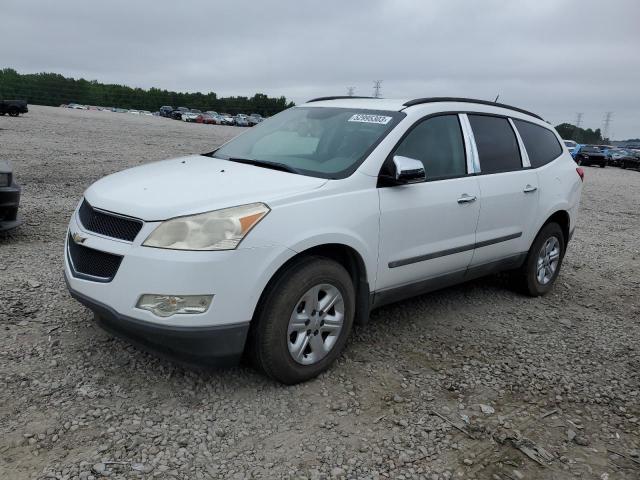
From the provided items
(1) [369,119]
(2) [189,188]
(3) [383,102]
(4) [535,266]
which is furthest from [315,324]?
(4) [535,266]

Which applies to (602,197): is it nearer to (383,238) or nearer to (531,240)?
(531,240)

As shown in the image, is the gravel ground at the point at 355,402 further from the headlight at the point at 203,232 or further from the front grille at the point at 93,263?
the headlight at the point at 203,232

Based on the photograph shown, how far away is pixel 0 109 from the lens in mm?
29609

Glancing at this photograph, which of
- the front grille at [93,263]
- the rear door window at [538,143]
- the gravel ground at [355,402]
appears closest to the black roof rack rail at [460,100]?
the rear door window at [538,143]

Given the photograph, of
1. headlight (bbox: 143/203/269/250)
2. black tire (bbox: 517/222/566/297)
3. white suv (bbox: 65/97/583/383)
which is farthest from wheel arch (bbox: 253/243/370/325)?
black tire (bbox: 517/222/566/297)

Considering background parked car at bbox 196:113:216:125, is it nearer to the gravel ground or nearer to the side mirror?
the gravel ground

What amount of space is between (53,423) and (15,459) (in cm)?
29

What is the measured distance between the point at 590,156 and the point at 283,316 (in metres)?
36.4

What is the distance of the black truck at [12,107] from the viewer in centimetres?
2969

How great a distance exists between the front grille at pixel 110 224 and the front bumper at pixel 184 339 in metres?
0.40

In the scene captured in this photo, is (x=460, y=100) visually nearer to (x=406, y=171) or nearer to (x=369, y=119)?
(x=369, y=119)

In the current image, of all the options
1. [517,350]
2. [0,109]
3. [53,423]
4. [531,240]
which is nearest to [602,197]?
[531,240]

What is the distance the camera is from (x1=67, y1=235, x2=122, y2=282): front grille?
3.03 metres

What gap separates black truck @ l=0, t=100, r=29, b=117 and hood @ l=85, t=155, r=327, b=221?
3095 centimetres
